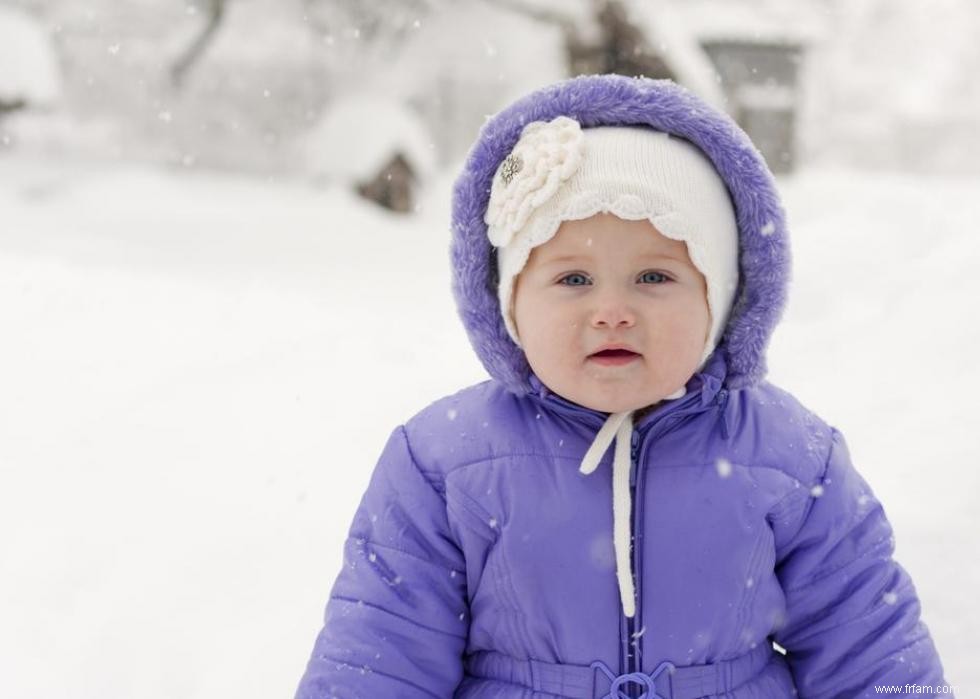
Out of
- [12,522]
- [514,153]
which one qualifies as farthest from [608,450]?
[12,522]

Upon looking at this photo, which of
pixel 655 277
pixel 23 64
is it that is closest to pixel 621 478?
pixel 655 277

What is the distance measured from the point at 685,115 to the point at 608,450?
49 centimetres

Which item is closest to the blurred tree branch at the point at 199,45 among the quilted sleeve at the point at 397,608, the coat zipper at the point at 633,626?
the quilted sleeve at the point at 397,608

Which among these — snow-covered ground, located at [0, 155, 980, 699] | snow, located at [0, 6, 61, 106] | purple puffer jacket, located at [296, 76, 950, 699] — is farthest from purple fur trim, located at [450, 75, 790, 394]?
snow, located at [0, 6, 61, 106]

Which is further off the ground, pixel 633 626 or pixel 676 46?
pixel 676 46

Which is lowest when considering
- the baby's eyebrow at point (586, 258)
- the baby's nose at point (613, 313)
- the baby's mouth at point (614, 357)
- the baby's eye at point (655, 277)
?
the baby's mouth at point (614, 357)

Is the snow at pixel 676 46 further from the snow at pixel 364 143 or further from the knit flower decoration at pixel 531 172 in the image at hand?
the knit flower decoration at pixel 531 172

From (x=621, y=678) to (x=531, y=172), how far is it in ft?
2.32

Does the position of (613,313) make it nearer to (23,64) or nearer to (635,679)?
(635,679)

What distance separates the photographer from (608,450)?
4.65 ft

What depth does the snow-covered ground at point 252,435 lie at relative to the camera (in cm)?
187

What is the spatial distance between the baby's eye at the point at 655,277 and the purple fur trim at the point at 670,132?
0.16 meters

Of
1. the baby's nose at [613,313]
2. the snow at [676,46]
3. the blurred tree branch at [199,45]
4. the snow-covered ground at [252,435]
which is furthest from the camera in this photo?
the blurred tree branch at [199,45]

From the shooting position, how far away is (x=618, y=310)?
131cm
